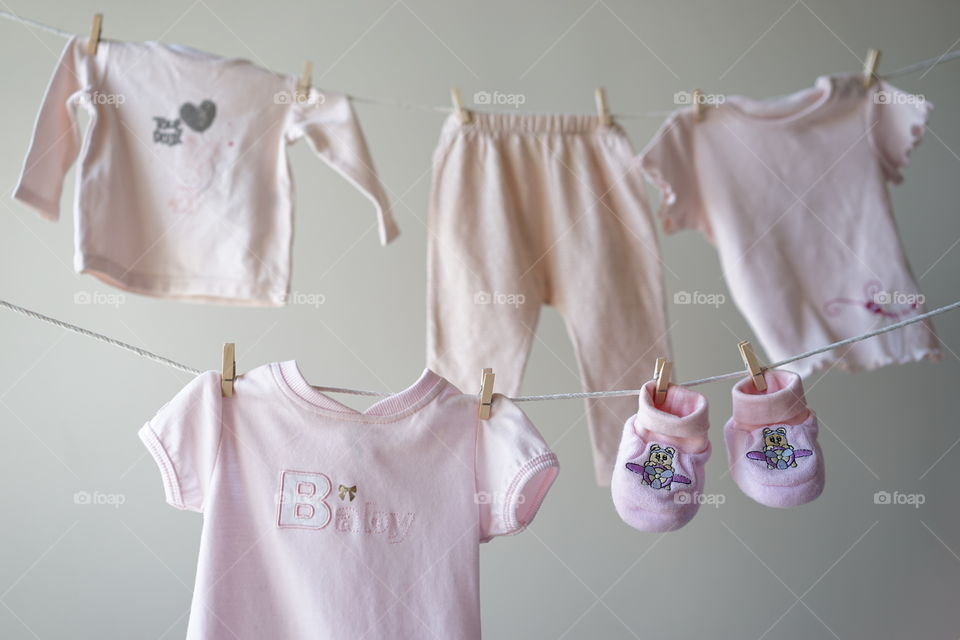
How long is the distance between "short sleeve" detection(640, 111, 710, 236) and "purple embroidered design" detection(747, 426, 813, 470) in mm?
744

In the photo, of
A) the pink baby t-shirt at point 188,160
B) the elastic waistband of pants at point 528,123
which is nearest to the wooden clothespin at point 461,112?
the elastic waistband of pants at point 528,123

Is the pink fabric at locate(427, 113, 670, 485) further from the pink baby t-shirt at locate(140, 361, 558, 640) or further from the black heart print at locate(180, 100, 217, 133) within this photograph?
the pink baby t-shirt at locate(140, 361, 558, 640)

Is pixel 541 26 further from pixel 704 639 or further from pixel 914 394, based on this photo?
pixel 704 639

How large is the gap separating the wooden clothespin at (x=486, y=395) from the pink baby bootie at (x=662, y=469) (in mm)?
210

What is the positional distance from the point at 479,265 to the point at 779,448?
0.85 m

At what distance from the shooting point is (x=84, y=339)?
2398 millimetres

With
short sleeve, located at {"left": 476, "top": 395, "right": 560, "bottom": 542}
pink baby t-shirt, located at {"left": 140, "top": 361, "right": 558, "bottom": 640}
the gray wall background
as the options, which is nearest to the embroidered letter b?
pink baby t-shirt, located at {"left": 140, "top": 361, "right": 558, "bottom": 640}

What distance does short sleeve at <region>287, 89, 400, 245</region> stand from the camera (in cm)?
191

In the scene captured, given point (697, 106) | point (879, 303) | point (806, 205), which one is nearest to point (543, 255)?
point (697, 106)

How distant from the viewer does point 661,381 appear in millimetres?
1349

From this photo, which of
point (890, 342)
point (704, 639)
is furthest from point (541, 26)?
point (704, 639)

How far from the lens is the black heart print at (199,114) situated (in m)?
1.90

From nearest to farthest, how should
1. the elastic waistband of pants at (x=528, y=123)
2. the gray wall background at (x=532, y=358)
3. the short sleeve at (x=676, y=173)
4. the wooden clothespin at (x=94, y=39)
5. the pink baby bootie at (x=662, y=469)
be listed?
the pink baby bootie at (x=662, y=469)
the wooden clothespin at (x=94, y=39)
the short sleeve at (x=676, y=173)
the elastic waistband of pants at (x=528, y=123)
the gray wall background at (x=532, y=358)

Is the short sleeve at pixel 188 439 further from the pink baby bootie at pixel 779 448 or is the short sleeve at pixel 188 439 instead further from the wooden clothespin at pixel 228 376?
the pink baby bootie at pixel 779 448
